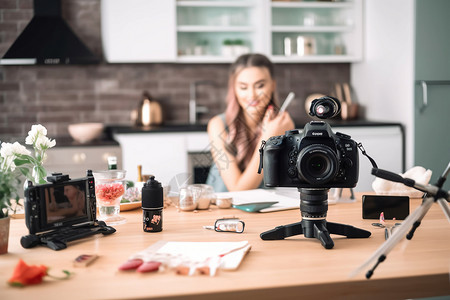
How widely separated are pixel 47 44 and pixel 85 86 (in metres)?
0.48

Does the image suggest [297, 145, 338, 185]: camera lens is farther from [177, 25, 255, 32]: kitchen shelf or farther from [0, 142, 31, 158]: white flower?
[177, 25, 255, 32]: kitchen shelf

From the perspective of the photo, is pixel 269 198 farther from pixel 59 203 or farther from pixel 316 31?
pixel 316 31

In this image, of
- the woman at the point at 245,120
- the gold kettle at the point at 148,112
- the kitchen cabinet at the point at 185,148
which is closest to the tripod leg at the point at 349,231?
the woman at the point at 245,120

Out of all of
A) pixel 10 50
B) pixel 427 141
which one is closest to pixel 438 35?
pixel 427 141

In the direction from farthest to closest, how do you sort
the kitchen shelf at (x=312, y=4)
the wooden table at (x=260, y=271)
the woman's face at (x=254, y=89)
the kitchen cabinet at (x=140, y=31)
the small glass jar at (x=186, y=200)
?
the kitchen shelf at (x=312, y=4) → the kitchen cabinet at (x=140, y=31) → the woman's face at (x=254, y=89) → the small glass jar at (x=186, y=200) → the wooden table at (x=260, y=271)

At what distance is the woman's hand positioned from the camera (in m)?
2.64

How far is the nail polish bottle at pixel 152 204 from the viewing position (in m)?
1.51

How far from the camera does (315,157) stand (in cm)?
135

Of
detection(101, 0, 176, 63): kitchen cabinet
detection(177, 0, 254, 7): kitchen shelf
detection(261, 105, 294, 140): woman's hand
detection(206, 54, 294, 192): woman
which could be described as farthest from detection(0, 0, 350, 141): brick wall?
detection(261, 105, 294, 140): woman's hand

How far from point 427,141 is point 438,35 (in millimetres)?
800

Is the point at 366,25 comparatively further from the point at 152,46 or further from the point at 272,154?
the point at 272,154

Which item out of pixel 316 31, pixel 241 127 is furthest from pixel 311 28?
pixel 241 127

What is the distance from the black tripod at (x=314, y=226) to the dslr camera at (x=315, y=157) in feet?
0.13

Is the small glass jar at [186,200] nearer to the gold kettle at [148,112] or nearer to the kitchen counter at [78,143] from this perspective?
the kitchen counter at [78,143]
